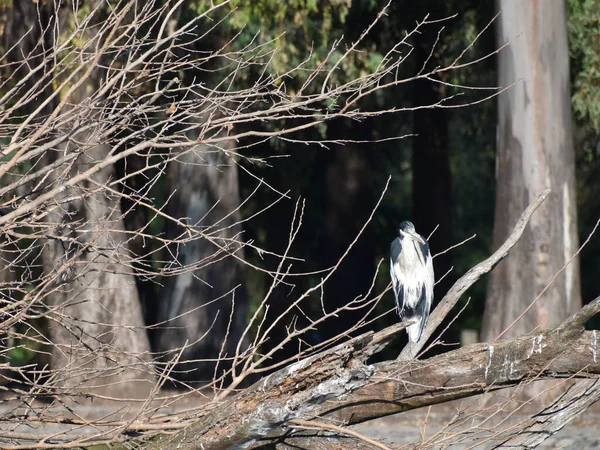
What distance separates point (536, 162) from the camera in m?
11.4

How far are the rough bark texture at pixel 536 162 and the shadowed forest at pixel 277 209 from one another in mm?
26

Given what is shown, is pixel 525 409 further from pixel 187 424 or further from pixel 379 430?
pixel 187 424

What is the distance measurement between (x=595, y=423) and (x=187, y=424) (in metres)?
7.34

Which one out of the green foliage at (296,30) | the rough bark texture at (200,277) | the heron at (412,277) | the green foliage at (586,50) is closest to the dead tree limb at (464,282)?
the heron at (412,277)

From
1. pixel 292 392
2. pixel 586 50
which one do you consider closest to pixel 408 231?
pixel 292 392

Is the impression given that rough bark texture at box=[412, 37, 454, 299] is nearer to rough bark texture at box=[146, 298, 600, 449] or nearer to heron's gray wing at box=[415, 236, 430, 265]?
heron's gray wing at box=[415, 236, 430, 265]

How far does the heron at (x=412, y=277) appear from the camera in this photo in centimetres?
741

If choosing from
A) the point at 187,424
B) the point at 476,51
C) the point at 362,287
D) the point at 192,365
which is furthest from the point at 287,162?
the point at 187,424

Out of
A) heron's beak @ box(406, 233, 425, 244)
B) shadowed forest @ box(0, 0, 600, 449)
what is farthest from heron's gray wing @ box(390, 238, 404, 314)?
shadowed forest @ box(0, 0, 600, 449)

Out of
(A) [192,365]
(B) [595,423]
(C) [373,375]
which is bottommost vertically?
(B) [595,423]

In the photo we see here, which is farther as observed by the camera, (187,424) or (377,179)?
(377,179)

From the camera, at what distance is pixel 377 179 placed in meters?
19.1

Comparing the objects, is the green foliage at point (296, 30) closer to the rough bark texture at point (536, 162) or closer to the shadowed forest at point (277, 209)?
the shadowed forest at point (277, 209)

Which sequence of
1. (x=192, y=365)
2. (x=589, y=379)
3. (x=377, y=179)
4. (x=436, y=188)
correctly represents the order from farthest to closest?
(x=377, y=179) < (x=436, y=188) < (x=192, y=365) < (x=589, y=379)
